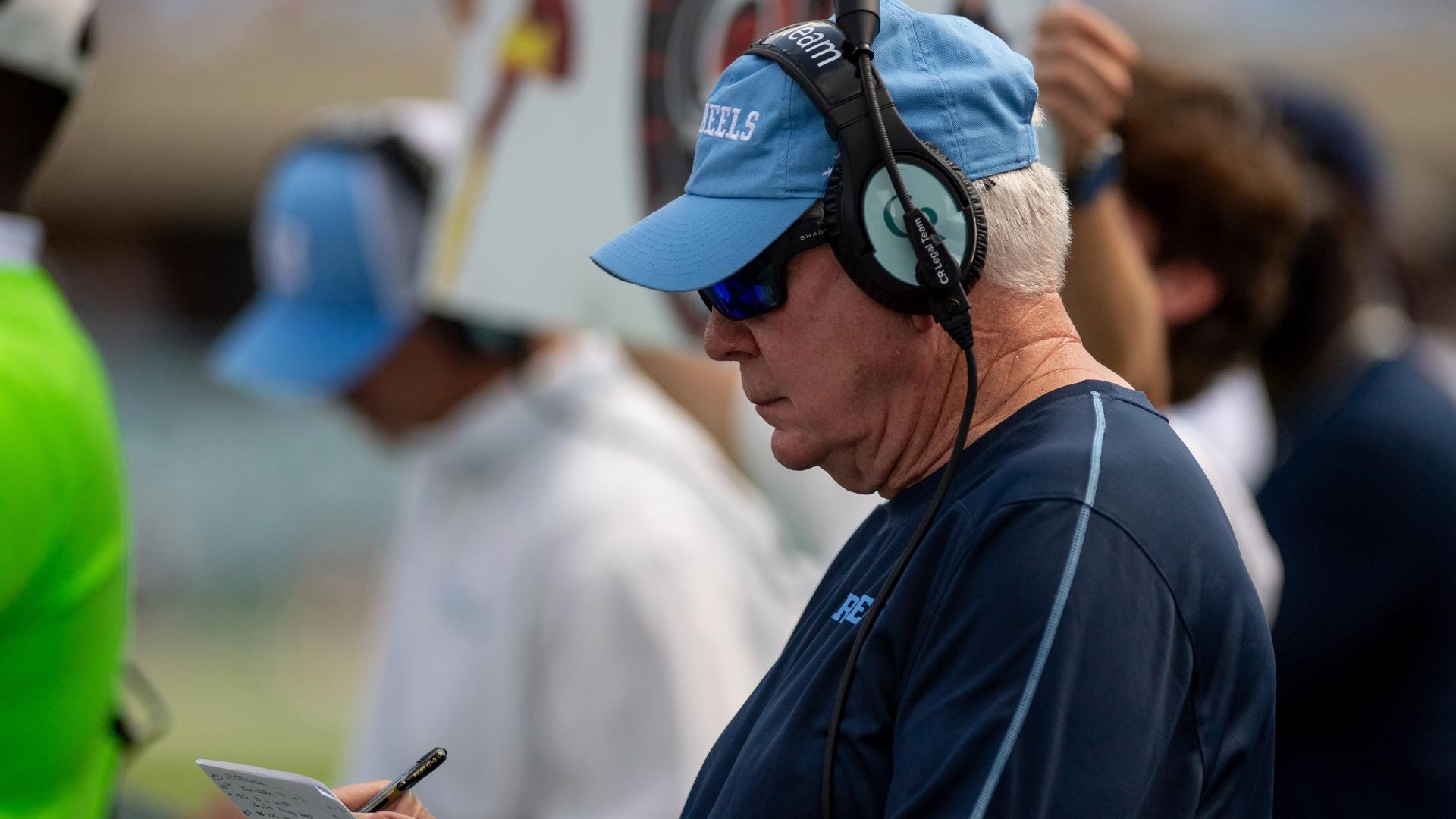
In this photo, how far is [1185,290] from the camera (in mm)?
2639

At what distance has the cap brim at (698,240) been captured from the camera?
1241 millimetres

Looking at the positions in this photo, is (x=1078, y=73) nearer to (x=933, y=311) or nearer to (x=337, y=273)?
(x=933, y=311)

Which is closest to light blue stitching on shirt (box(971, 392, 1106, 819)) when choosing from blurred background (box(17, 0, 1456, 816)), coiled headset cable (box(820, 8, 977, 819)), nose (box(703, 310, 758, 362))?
coiled headset cable (box(820, 8, 977, 819))

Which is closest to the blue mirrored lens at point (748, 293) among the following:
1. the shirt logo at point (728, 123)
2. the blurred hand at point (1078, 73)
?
the shirt logo at point (728, 123)

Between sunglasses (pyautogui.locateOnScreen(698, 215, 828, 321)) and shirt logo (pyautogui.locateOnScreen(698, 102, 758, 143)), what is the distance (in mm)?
87

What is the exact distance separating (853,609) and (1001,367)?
0.23 meters

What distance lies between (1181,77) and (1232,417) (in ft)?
5.58

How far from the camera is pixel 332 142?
3625 mm

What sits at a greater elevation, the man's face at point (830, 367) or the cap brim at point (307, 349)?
the man's face at point (830, 367)

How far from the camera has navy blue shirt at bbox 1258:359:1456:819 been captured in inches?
89.0

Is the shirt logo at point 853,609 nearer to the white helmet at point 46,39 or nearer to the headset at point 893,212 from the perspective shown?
the headset at point 893,212

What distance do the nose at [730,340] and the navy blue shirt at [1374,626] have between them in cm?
135

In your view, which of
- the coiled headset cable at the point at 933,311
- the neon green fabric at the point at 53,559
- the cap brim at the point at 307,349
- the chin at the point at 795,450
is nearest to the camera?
the coiled headset cable at the point at 933,311

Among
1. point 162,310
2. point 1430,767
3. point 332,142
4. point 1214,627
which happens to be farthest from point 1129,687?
point 162,310
